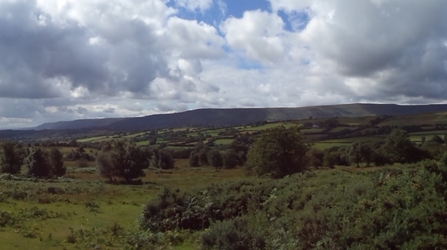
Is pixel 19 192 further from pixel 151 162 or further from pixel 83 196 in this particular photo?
pixel 151 162

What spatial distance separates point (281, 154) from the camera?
140 ft

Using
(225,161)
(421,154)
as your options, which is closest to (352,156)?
(421,154)

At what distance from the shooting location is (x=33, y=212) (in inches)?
942

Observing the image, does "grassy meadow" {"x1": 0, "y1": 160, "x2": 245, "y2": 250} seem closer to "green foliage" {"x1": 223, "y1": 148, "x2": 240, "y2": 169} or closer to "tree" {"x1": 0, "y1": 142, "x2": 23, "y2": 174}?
"tree" {"x1": 0, "y1": 142, "x2": 23, "y2": 174}

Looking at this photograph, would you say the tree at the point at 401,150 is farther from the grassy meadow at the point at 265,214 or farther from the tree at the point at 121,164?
the tree at the point at 121,164

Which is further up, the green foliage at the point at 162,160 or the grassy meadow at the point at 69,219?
the grassy meadow at the point at 69,219

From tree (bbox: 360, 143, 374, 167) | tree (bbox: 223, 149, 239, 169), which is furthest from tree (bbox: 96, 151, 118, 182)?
tree (bbox: 360, 143, 374, 167)

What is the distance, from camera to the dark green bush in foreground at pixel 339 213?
362 inches

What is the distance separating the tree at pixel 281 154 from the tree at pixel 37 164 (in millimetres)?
34648

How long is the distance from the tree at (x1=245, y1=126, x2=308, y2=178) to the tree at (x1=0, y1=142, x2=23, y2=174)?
4080 centimetres

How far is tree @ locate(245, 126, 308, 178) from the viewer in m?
42.5

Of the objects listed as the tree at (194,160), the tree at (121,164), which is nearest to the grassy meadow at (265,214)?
the tree at (121,164)

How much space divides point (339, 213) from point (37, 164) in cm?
5859

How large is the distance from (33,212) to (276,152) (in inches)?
975
